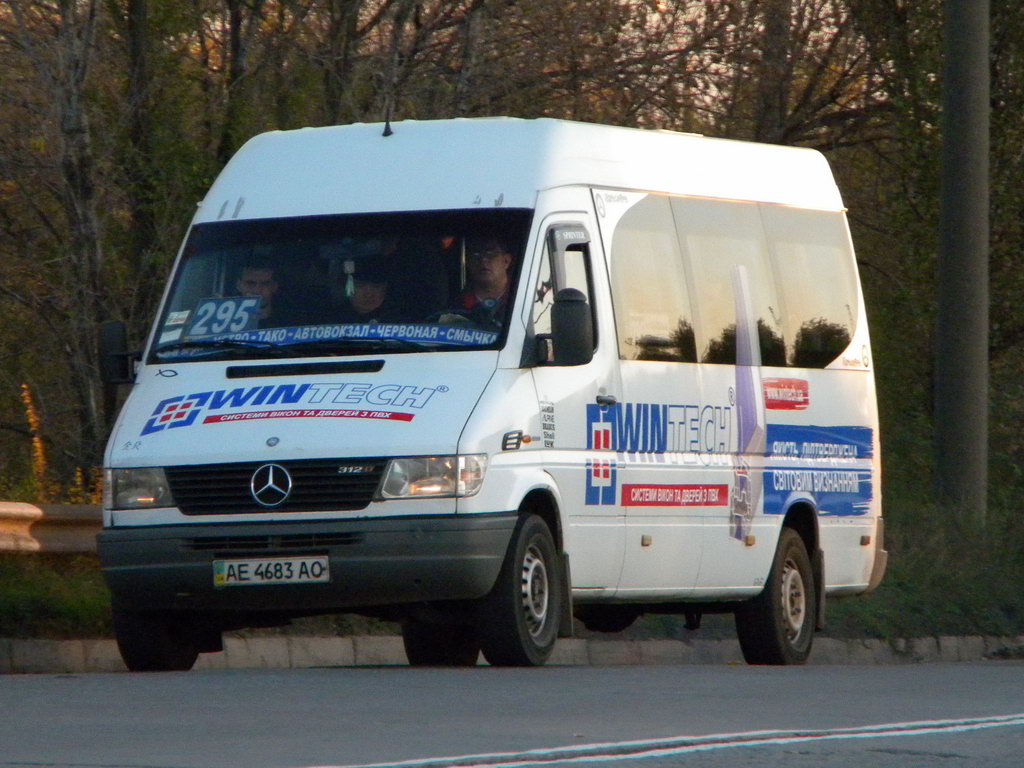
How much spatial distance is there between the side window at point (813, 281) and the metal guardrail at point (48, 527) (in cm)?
424

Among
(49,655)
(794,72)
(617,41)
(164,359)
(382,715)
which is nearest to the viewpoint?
(382,715)

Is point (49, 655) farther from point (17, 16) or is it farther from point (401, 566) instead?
point (17, 16)

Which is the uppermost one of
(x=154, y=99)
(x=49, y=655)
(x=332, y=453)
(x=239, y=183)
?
(x=154, y=99)

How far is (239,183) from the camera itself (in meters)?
11.7

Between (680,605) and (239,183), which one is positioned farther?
(680,605)

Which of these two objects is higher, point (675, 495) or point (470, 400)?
point (470, 400)

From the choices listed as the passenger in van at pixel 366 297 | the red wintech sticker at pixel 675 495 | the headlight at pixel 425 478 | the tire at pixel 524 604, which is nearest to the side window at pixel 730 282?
the red wintech sticker at pixel 675 495

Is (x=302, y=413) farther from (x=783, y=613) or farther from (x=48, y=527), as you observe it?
(x=783, y=613)

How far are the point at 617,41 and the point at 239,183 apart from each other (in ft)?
30.1

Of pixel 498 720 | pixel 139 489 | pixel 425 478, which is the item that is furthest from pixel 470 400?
pixel 498 720

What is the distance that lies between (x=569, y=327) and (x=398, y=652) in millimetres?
3533

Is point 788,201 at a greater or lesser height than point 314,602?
greater

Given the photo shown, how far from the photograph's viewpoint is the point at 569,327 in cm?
1056

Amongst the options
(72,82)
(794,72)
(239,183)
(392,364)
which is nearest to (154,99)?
(72,82)
